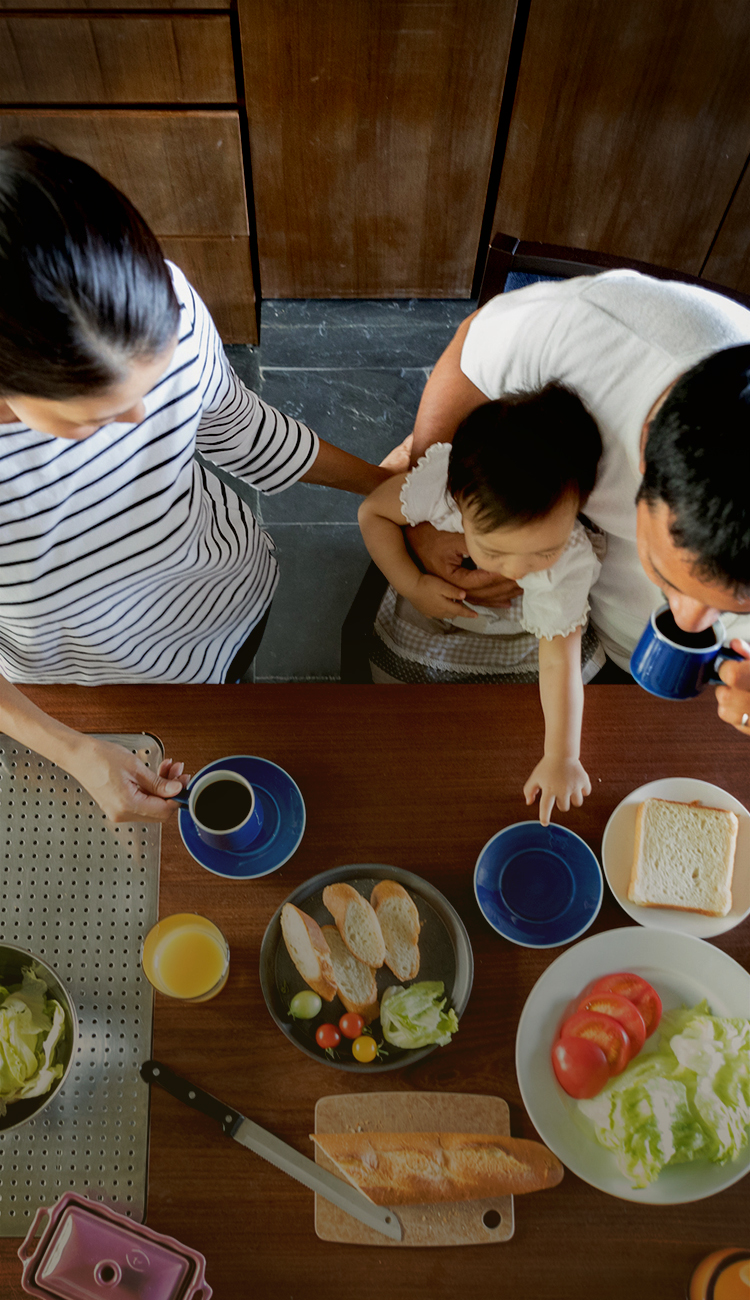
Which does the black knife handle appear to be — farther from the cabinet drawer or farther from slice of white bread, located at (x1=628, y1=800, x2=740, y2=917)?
the cabinet drawer

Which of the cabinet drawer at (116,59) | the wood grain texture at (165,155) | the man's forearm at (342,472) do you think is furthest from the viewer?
the wood grain texture at (165,155)

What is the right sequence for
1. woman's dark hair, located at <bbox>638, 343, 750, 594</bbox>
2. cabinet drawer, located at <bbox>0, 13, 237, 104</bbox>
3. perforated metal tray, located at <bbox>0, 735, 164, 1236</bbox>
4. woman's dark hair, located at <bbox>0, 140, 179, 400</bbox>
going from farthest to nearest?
cabinet drawer, located at <bbox>0, 13, 237, 104</bbox>, perforated metal tray, located at <bbox>0, 735, 164, 1236</bbox>, woman's dark hair, located at <bbox>638, 343, 750, 594</bbox>, woman's dark hair, located at <bbox>0, 140, 179, 400</bbox>

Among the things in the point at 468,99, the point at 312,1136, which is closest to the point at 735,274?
the point at 468,99

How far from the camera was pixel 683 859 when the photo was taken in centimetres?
110

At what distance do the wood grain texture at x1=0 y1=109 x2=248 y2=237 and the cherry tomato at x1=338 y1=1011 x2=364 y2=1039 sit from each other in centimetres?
220

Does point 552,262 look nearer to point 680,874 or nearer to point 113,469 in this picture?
point 113,469

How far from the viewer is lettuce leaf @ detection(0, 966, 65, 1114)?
0.94 m

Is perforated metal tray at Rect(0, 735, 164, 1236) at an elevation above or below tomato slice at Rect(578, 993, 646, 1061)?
below

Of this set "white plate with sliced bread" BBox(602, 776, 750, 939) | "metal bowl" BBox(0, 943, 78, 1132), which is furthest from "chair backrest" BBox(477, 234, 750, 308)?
"metal bowl" BBox(0, 943, 78, 1132)

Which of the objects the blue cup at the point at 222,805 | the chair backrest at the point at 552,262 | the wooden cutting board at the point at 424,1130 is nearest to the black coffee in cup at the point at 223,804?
the blue cup at the point at 222,805

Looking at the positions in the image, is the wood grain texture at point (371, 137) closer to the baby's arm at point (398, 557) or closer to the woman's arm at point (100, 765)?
the baby's arm at point (398, 557)

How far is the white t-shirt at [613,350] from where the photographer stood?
1.10 meters

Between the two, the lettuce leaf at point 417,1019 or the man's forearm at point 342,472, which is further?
the man's forearm at point 342,472

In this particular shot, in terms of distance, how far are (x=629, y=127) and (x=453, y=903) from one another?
2.19 m
